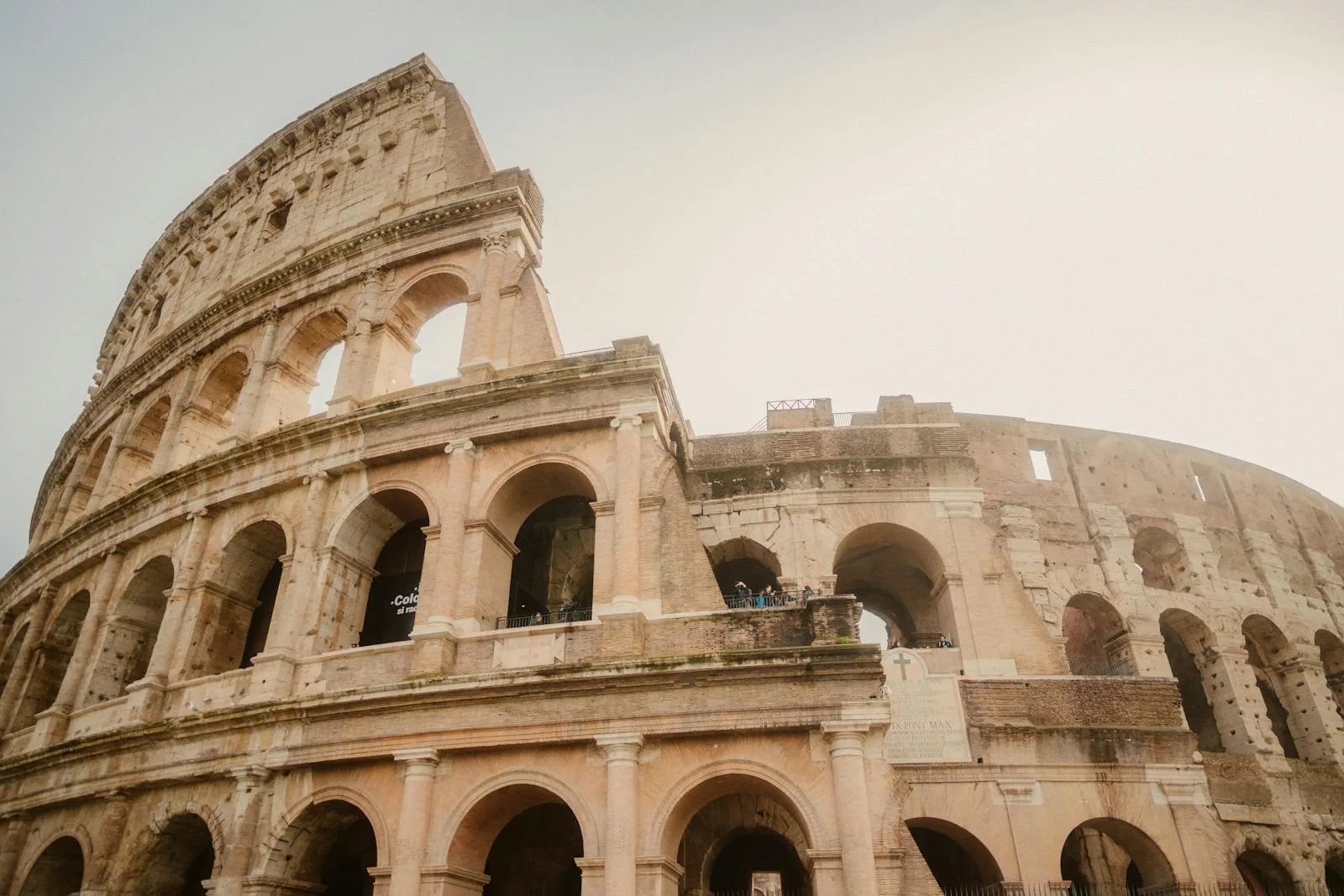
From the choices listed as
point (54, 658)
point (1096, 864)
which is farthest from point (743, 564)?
point (54, 658)

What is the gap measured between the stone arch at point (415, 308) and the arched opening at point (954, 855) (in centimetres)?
1110

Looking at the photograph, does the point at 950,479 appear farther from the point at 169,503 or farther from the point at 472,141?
the point at 169,503

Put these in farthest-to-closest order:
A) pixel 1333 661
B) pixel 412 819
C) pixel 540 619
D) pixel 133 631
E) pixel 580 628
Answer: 1. pixel 1333 661
2. pixel 133 631
3. pixel 540 619
4. pixel 580 628
5. pixel 412 819

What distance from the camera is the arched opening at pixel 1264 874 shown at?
1426cm

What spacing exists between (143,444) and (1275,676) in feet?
80.5

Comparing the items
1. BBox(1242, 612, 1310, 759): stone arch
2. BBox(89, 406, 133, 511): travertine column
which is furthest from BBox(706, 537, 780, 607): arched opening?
BBox(89, 406, 133, 511): travertine column

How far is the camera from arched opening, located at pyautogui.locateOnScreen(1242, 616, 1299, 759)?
17.0m

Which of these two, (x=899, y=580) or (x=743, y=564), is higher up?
(x=899, y=580)

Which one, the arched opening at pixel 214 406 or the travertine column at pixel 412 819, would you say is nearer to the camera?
the travertine column at pixel 412 819

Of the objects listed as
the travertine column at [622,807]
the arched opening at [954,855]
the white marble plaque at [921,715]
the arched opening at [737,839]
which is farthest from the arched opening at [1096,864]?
the travertine column at [622,807]

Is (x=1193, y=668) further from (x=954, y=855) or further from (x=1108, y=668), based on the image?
(x=954, y=855)

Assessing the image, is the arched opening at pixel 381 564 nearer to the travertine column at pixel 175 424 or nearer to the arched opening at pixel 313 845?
the arched opening at pixel 313 845

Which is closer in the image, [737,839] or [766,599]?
[766,599]

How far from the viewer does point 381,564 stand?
1443cm
